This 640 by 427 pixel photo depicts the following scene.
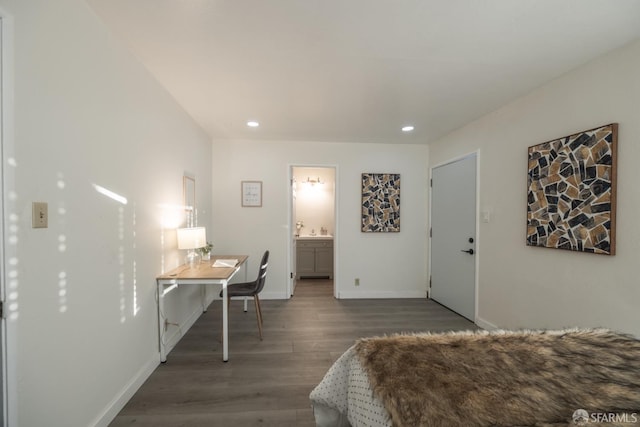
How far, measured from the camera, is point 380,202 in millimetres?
4215

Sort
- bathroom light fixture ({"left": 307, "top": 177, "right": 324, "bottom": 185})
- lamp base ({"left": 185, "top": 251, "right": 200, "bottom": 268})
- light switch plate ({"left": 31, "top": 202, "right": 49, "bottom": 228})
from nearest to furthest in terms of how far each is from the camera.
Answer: light switch plate ({"left": 31, "top": 202, "right": 49, "bottom": 228}) → lamp base ({"left": 185, "top": 251, "right": 200, "bottom": 268}) → bathroom light fixture ({"left": 307, "top": 177, "right": 324, "bottom": 185})

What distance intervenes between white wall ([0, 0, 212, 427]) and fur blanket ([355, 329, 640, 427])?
146 centimetres

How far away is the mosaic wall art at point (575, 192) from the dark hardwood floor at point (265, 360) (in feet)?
5.09

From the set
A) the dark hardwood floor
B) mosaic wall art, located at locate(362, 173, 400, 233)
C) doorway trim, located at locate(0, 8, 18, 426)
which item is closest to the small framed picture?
the dark hardwood floor

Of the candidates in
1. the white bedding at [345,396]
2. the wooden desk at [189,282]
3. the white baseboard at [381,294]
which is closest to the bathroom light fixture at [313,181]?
the white baseboard at [381,294]

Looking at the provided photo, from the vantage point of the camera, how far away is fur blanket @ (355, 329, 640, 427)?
2.93 ft

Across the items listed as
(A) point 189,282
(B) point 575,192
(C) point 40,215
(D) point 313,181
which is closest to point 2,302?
(C) point 40,215

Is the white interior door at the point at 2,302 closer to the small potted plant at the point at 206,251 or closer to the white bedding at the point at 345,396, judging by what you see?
the white bedding at the point at 345,396

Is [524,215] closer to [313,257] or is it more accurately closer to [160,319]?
[160,319]

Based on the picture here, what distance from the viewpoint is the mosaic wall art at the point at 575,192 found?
181 cm

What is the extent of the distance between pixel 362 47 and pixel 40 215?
1.99 m

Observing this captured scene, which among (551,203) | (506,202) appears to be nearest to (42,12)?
(551,203)

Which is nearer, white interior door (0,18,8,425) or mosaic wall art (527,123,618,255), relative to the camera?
white interior door (0,18,8,425)

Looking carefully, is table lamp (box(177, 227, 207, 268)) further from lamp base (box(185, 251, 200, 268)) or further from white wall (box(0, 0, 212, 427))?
white wall (box(0, 0, 212, 427))
